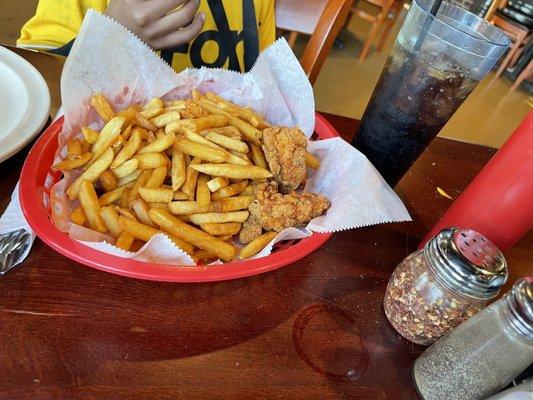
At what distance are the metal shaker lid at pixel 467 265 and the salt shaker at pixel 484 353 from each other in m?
0.03

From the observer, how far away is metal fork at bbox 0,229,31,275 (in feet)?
2.32

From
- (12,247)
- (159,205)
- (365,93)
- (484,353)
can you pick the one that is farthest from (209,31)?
(365,93)

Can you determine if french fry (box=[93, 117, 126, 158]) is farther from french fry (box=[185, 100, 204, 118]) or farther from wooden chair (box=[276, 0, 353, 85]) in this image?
wooden chair (box=[276, 0, 353, 85])

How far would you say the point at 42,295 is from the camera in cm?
69

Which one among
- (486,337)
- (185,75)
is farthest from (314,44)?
(486,337)

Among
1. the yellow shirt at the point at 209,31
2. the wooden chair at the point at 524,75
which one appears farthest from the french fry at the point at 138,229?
the wooden chair at the point at 524,75

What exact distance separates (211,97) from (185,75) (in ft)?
0.33

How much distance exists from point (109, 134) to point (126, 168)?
0.08 meters

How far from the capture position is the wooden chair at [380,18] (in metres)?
3.65

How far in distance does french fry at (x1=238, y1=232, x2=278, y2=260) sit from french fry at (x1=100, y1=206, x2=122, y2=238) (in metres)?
0.21

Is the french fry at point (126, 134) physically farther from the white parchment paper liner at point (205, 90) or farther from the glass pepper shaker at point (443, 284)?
A: the glass pepper shaker at point (443, 284)

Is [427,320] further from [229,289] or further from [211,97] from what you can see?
[211,97]

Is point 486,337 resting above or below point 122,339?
above

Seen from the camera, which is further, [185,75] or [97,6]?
[97,6]
